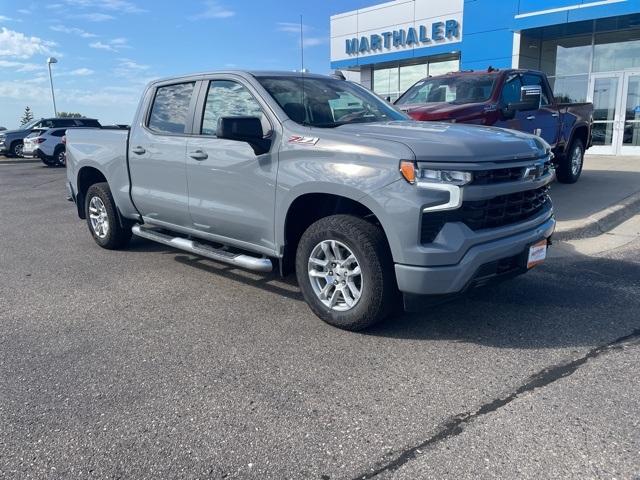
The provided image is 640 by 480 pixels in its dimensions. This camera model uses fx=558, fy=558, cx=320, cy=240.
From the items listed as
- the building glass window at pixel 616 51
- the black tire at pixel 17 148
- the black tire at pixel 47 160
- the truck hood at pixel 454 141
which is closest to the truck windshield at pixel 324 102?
the truck hood at pixel 454 141

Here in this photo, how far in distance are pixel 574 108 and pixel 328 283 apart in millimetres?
8032

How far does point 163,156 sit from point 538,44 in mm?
17243

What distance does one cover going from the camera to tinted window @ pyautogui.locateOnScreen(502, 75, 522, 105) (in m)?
8.48

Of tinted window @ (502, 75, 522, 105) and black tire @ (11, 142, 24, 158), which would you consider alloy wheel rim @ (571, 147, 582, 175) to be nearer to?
tinted window @ (502, 75, 522, 105)

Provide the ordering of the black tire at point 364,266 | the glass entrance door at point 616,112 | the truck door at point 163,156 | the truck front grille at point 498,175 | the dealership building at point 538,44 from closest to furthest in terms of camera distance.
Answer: the truck front grille at point 498,175
the black tire at point 364,266
the truck door at point 163,156
the dealership building at point 538,44
the glass entrance door at point 616,112

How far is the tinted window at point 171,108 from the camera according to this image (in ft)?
17.7

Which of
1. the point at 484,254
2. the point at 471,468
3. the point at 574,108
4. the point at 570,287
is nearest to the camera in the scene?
the point at 471,468

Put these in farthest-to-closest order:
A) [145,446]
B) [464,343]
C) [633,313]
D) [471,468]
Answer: [633,313]
[464,343]
[145,446]
[471,468]

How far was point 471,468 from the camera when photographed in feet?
8.28

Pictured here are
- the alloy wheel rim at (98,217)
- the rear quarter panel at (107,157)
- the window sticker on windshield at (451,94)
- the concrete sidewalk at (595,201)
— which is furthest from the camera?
the window sticker on windshield at (451,94)

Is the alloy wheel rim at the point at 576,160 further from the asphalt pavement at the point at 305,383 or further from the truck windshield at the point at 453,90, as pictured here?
the asphalt pavement at the point at 305,383

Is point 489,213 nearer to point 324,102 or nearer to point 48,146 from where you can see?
point 324,102

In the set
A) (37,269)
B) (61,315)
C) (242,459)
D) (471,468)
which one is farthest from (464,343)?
(37,269)

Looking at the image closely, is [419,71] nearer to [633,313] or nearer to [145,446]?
[633,313]
